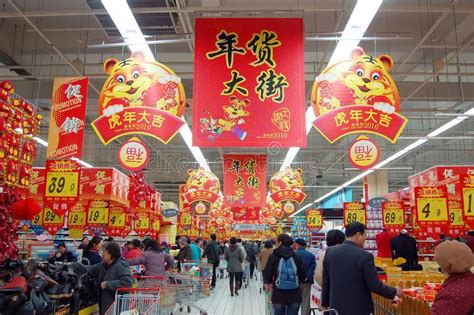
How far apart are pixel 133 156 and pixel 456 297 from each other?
601 cm

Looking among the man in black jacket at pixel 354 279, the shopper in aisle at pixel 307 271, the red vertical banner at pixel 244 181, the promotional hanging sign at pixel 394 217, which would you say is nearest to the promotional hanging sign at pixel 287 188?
the red vertical banner at pixel 244 181

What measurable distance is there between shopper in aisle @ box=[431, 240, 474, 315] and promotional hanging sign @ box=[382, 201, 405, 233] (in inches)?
491

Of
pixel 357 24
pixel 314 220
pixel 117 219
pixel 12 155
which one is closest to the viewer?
pixel 12 155

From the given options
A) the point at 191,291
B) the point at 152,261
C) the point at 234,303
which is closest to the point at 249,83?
the point at 191,291

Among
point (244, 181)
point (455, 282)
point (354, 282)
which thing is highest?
point (244, 181)

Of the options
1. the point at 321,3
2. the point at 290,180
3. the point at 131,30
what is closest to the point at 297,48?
the point at 131,30

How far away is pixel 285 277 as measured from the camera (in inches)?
231

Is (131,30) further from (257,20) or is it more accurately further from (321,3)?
(321,3)

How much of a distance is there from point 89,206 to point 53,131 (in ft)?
20.0

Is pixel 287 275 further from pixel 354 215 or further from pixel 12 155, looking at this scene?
pixel 354 215

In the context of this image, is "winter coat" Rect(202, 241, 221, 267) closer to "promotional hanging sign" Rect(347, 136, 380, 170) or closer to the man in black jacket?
"promotional hanging sign" Rect(347, 136, 380, 170)

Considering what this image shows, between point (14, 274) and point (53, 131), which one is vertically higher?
point (53, 131)

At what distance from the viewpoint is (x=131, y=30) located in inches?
284

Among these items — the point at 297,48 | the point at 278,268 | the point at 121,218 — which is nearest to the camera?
the point at 278,268
